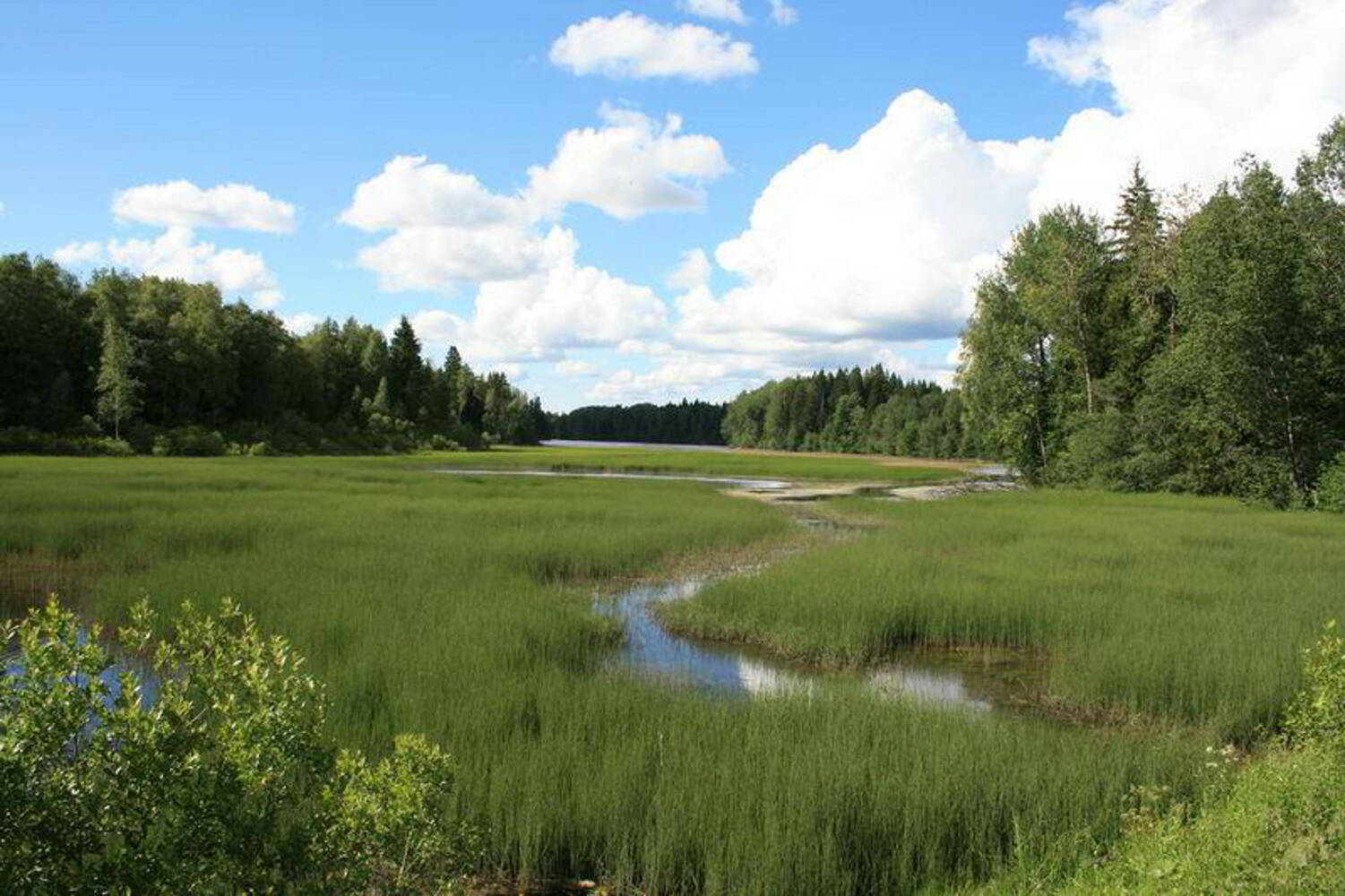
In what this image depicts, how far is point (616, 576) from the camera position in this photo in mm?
21172

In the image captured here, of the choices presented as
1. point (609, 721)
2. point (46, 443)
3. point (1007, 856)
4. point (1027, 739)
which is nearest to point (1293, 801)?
point (1007, 856)

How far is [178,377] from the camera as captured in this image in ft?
245

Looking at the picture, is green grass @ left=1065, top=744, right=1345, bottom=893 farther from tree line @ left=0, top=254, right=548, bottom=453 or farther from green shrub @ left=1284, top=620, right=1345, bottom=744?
tree line @ left=0, top=254, right=548, bottom=453

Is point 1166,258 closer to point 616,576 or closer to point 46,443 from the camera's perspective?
point 616,576

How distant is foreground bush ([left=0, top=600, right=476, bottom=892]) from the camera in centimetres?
398

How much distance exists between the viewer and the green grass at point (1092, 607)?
37.3ft

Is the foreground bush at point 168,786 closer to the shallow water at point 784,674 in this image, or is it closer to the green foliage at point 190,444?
the shallow water at point 784,674

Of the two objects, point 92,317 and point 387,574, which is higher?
point 92,317

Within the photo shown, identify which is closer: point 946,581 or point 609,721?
point 609,721

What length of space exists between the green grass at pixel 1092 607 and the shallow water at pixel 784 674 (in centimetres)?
65

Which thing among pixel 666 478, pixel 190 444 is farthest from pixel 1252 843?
pixel 190 444

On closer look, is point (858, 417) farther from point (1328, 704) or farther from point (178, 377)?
point (1328, 704)

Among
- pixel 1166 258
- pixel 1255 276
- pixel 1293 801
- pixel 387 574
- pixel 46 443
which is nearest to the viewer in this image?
pixel 1293 801

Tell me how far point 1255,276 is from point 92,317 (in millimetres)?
84226
